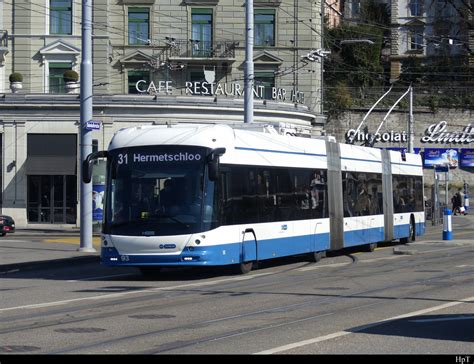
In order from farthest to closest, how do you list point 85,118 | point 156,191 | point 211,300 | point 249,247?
point 85,118, point 249,247, point 156,191, point 211,300

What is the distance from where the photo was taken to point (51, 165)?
168 feet

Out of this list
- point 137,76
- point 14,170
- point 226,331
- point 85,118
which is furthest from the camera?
point 137,76

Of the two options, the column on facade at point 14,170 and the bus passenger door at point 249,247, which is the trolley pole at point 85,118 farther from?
the column on facade at point 14,170

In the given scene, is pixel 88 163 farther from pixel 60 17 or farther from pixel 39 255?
pixel 60 17

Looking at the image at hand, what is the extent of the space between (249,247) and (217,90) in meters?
31.7

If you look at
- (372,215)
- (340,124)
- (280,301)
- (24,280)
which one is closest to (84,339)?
(280,301)

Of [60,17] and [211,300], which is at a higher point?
[60,17]

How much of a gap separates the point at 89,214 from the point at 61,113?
2324 centimetres

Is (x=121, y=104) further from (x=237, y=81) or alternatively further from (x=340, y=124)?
(x=340, y=124)

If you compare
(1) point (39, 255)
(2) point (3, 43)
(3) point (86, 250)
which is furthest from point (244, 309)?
(2) point (3, 43)

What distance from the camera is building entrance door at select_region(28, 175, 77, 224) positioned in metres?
51.5

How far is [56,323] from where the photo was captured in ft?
45.4

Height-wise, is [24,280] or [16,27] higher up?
[16,27]

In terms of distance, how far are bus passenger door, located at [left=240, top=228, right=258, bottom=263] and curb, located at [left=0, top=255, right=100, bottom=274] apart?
6253 mm
